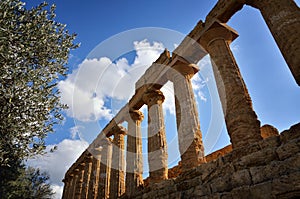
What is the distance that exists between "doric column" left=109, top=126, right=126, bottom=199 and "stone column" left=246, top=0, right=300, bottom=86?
461 inches

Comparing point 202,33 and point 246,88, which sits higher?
point 202,33

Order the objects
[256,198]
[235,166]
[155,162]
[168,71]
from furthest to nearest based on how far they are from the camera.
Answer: [168,71] → [155,162] → [235,166] → [256,198]

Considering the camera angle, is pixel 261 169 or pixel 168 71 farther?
pixel 168 71

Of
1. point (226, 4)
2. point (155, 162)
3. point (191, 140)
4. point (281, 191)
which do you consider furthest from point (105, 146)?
point (281, 191)

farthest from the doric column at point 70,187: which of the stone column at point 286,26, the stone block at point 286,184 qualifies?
the stone column at point 286,26

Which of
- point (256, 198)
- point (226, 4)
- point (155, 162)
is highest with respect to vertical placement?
point (226, 4)

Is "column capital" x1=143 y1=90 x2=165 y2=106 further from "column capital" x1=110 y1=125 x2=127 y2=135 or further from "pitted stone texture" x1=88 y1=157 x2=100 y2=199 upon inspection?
"pitted stone texture" x1=88 y1=157 x2=100 y2=199

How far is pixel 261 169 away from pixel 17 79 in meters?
7.90

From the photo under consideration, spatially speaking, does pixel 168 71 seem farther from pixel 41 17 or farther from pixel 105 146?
pixel 105 146

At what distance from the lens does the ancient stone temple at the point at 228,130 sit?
4.65 m

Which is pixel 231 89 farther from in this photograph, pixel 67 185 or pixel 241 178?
pixel 67 185

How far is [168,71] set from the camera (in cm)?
1191

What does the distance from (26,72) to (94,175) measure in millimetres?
12713

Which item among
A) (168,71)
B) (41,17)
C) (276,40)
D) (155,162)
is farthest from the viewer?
(168,71)
